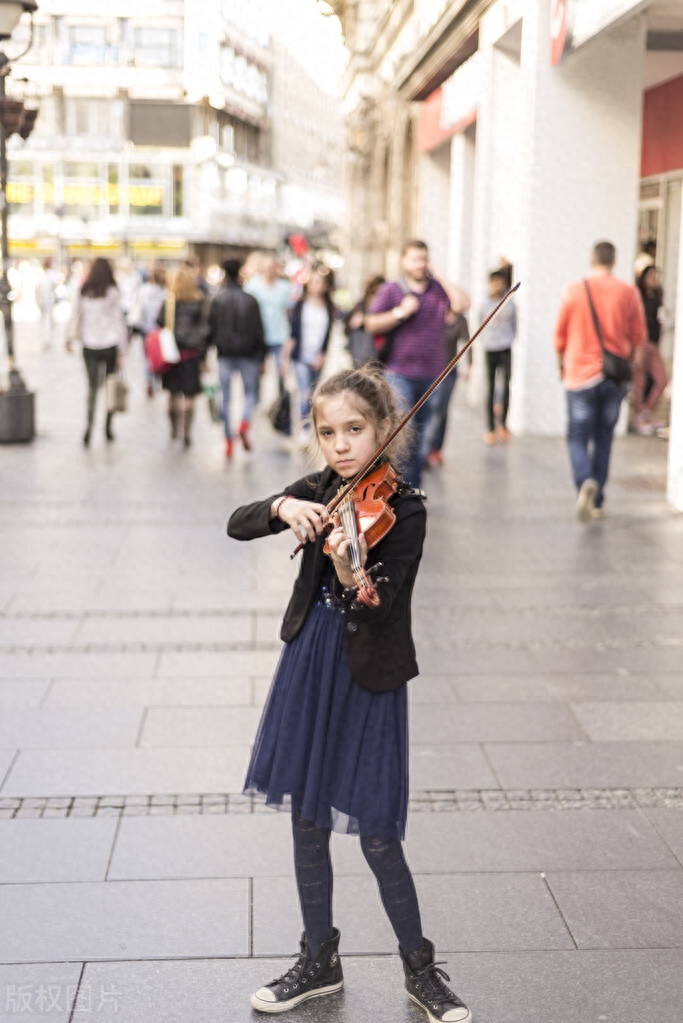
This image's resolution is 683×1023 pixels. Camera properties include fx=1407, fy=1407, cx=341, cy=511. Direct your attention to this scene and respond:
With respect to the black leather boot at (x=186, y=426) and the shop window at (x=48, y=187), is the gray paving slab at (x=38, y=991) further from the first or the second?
the shop window at (x=48, y=187)

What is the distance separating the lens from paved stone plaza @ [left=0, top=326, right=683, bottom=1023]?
11.5 ft

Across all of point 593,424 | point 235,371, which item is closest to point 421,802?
point 593,424

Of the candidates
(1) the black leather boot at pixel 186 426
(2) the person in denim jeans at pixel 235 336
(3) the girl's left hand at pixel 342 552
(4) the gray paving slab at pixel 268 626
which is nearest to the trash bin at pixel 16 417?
(1) the black leather boot at pixel 186 426

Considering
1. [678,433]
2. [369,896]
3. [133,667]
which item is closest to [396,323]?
[678,433]

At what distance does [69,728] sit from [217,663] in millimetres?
1057

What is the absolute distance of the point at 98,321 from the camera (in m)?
13.5

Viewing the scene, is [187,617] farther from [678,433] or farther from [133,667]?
[678,433]

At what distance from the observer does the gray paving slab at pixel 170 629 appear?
6.70m

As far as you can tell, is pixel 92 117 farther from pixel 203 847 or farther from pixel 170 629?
pixel 203 847

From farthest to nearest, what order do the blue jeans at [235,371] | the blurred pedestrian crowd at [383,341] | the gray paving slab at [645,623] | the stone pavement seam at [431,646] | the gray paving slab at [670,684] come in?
the blue jeans at [235,371], the blurred pedestrian crowd at [383,341], the gray paving slab at [645,623], the stone pavement seam at [431,646], the gray paving slab at [670,684]

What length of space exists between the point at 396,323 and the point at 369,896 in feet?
19.8

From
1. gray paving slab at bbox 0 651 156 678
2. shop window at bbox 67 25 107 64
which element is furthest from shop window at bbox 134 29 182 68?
gray paving slab at bbox 0 651 156 678

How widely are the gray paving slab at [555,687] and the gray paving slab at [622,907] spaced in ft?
5.57

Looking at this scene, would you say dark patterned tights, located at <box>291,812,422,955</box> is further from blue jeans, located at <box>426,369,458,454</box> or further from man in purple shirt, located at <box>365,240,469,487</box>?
blue jeans, located at <box>426,369,458,454</box>
